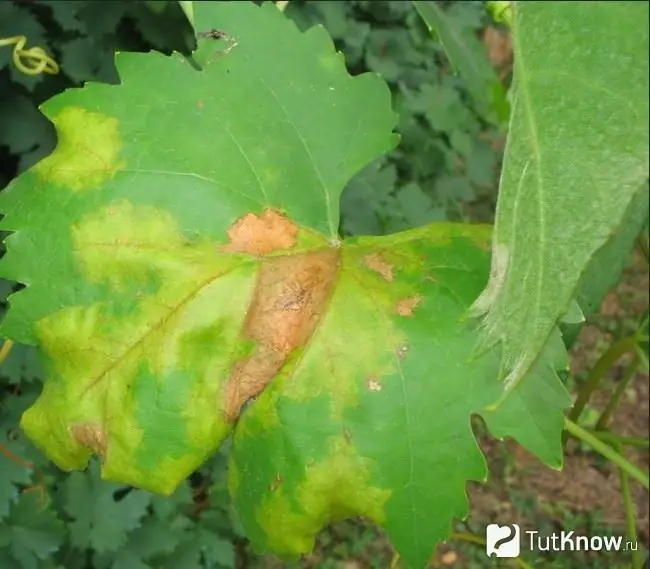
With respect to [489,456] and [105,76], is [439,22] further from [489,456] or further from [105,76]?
[489,456]

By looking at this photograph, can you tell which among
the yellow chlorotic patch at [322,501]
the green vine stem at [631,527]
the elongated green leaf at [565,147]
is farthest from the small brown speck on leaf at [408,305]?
the green vine stem at [631,527]

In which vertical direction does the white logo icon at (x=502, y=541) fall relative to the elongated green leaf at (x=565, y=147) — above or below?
below

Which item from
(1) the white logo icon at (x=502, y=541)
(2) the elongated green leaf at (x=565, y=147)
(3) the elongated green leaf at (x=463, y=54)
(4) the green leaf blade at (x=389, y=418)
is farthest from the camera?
(1) the white logo icon at (x=502, y=541)

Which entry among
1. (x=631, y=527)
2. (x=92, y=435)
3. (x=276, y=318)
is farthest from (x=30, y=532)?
(x=631, y=527)

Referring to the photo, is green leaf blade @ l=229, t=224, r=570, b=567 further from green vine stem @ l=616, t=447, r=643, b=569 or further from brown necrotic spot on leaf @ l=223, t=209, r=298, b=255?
green vine stem @ l=616, t=447, r=643, b=569

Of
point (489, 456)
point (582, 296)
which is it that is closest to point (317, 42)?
point (582, 296)

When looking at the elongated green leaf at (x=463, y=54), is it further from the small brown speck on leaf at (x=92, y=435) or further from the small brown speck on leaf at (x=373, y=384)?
the small brown speck on leaf at (x=92, y=435)

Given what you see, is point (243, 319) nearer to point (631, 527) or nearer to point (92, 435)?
point (92, 435)
